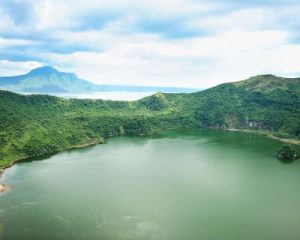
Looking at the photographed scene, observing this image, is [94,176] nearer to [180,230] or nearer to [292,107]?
[180,230]

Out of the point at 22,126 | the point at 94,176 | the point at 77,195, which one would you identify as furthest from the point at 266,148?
the point at 22,126

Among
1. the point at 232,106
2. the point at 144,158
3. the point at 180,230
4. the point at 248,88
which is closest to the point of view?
the point at 180,230

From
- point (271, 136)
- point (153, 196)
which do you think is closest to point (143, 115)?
point (271, 136)

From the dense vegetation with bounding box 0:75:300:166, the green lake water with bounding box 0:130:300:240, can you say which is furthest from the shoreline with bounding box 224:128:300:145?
the green lake water with bounding box 0:130:300:240

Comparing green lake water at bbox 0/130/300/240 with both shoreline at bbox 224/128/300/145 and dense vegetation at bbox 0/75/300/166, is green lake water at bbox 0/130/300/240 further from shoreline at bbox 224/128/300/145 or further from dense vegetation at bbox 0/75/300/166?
shoreline at bbox 224/128/300/145

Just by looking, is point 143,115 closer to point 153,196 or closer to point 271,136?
point 271,136

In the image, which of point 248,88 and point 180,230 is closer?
point 180,230

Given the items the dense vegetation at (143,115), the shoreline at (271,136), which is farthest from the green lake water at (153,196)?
the shoreline at (271,136)
